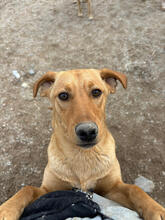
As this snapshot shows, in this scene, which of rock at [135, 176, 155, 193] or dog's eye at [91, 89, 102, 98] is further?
rock at [135, 176, 155, 193]

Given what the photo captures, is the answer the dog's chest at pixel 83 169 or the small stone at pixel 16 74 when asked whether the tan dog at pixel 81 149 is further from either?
the small stone at pixel 16 74

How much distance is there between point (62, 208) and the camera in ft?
6.37

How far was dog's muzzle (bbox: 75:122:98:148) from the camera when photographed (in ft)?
6.35

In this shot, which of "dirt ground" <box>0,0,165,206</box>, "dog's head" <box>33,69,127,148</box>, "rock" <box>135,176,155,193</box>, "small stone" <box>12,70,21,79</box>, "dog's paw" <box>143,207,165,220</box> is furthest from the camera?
"small stone" <box>12,70,21,79</box>

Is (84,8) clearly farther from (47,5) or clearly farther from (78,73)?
(78,73)

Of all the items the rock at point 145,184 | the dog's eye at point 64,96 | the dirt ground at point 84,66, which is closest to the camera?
the dog's eye at point 64,96

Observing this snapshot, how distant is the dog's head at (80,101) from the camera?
200 centimetres

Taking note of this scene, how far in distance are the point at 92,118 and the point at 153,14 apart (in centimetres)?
547

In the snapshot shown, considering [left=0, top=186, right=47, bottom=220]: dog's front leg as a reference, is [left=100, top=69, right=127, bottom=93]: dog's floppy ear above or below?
above

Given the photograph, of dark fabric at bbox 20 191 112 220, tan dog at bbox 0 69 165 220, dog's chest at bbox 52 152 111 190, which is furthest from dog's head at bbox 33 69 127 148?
dark fabric at bbox 20 191 112 220

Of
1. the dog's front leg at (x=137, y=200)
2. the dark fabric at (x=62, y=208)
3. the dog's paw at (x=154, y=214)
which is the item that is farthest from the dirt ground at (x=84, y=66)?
the dark fabric at (x=62, y=208)

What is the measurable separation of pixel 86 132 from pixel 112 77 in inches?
42.2

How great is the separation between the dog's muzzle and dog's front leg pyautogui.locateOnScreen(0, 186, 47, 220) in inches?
35.1

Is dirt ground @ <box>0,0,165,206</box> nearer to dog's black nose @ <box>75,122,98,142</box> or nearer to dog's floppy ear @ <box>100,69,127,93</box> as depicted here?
dog's floppy ear @ <box>100,69,127,93</box>
